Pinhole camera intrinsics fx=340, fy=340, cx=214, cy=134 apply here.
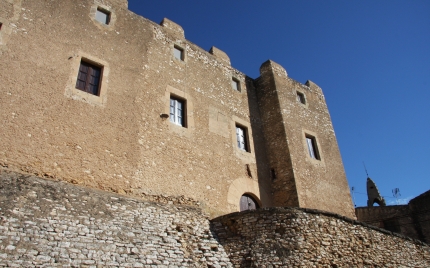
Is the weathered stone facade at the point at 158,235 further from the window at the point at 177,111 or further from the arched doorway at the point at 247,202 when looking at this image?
the window at the point at 177,111

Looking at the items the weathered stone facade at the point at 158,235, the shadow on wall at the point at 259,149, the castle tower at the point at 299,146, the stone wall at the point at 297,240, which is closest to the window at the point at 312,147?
the castle tower at the point at 299,146

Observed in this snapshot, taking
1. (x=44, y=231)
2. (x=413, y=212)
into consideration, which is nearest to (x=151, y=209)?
(x=44, y=231)

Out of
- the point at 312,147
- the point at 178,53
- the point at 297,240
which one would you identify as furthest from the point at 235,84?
Answer: the point at 297,240

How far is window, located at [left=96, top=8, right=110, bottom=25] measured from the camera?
9812mm

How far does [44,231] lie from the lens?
5.54m

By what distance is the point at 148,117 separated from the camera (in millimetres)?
9328

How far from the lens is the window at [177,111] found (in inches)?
398

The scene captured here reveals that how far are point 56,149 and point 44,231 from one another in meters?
2.29

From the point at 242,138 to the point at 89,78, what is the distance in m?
5.56

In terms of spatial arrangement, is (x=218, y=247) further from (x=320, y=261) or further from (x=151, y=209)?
(x=320, y=261)

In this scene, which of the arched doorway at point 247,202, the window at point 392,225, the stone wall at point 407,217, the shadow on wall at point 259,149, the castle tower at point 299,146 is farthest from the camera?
the window at point 392,225

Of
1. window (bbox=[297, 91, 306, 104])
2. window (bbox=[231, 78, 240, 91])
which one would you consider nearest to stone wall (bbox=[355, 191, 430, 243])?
window (bbox=[297, 91, 306, 104])

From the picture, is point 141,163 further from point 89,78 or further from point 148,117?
point 89,78

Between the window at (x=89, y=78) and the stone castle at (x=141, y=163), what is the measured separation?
0.03 m
